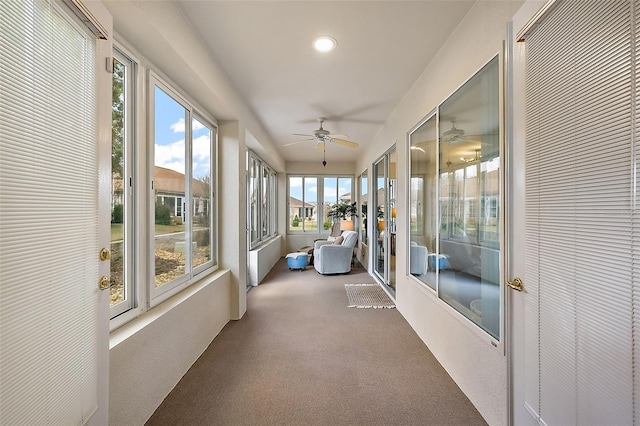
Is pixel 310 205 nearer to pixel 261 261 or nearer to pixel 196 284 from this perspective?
pixel 261 261

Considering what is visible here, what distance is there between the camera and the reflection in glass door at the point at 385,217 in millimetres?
4391

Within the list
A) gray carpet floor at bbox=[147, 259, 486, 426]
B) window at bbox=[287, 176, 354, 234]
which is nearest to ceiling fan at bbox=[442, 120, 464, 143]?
gray carpet floor at bbox=[147, 259, 486, 426]

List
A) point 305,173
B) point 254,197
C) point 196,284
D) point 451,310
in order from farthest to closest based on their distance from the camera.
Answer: point 305,173 → point 254,197 → point 196,284 → point 451,310

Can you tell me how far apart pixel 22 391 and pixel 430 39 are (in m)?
2.98

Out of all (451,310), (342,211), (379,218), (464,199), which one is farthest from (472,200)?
(342,211)

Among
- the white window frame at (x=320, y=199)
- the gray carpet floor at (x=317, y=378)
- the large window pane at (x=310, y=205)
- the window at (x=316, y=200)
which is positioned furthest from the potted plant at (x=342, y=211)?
the gray carpet floor at (x=317, y=378)

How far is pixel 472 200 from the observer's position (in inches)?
76.5

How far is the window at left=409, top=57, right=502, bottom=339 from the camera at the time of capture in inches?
66.6

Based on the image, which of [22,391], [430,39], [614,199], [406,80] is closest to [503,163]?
[614,199]

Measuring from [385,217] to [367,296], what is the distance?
53.9 inches

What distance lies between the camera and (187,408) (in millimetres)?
1833

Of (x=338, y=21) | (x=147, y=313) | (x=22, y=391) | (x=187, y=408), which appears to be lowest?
(x=187, y=408)

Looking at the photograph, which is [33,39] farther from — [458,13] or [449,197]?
[449,197]

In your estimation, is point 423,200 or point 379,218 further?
point 379,218
